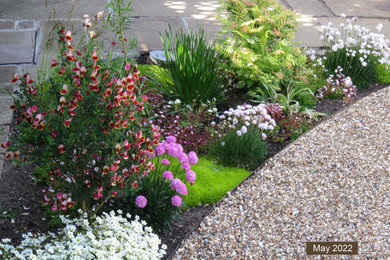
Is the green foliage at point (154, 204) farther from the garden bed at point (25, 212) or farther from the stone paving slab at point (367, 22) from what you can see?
the stone paving slab at point (367, 22)

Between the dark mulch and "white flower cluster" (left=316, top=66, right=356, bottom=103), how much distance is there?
95.1 inches

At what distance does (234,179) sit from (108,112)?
62.3 inches

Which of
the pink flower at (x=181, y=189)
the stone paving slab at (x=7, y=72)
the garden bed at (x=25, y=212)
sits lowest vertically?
the garden bed at (x=25, y=212)

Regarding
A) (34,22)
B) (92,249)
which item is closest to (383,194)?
(92,249)

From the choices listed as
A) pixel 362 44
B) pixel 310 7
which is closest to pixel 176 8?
pixel 310 7

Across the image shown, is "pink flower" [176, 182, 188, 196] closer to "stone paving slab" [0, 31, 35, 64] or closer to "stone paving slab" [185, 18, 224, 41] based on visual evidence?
"stone paving slab" [0, 31, 35, 64]

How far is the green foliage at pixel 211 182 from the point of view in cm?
387

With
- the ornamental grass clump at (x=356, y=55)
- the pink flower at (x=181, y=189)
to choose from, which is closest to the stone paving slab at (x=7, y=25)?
the ornamental grass clump at (x=356, y=55)

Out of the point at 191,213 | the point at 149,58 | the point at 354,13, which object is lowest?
the point at 191,213

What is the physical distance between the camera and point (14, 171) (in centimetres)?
396

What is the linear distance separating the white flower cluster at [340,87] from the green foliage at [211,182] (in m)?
1.80

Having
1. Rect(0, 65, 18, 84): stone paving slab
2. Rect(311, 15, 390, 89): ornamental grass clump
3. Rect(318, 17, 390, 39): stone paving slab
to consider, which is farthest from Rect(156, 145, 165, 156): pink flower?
Rect(318, 17, 390, 39): stone paving slab

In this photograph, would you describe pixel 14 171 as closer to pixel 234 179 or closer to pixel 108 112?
pixel 108 112

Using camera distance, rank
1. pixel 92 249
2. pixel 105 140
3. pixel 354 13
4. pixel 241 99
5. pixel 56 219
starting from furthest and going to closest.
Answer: pixel 354 13 < pixel 241 99 < pixel 56 219 < pixel 105 140 < pixel 92 249
